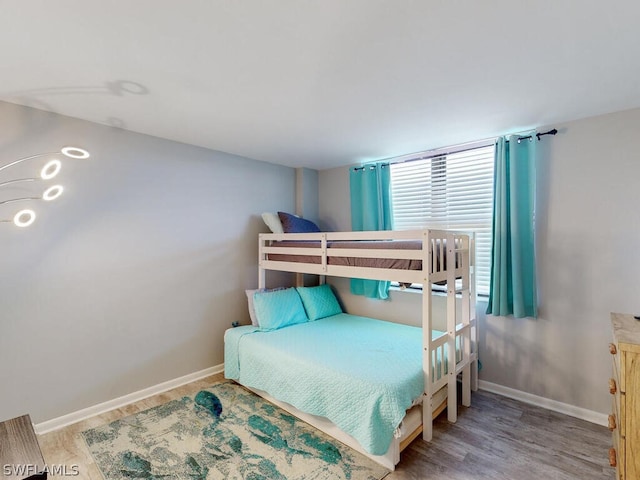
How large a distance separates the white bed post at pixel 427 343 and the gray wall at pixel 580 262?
106cm

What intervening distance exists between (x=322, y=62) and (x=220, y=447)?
7.92ft

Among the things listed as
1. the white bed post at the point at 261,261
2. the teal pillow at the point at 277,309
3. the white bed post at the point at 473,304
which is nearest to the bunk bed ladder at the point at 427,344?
the white bed post at the point at 473,304

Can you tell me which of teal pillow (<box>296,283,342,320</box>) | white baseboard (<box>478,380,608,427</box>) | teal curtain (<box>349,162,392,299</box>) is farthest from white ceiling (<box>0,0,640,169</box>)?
white baseboard (<box>478,380,608,427</box>)

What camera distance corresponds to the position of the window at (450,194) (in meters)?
2.84

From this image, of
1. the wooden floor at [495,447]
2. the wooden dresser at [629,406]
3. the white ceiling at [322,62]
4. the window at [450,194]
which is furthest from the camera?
the window at [450,194]

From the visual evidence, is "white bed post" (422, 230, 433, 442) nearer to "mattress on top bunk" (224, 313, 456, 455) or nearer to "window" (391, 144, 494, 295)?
"mattress on top bunk" (224, 313, 456, 455)

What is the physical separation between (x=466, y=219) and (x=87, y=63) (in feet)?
9.85

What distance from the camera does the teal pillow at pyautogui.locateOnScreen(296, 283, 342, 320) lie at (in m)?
3.37

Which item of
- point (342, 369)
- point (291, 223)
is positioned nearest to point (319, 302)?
point (291, 223)

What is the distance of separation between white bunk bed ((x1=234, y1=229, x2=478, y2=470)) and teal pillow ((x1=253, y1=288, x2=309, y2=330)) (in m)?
0.37

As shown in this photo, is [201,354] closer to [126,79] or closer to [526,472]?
[126,79]

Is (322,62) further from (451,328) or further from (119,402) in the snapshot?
(119,402)

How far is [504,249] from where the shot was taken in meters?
2.58

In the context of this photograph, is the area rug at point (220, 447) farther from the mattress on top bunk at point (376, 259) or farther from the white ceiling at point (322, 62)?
the white ceiling at point (322, 62)
